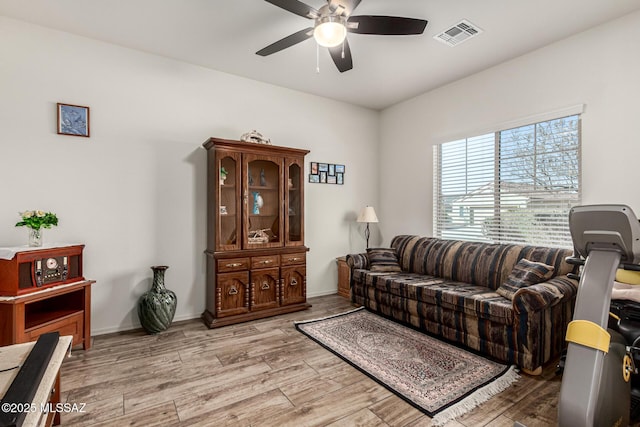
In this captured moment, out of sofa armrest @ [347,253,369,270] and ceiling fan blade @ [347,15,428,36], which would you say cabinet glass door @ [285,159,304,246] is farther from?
ceiling fan blade @ [347,15,428,36]

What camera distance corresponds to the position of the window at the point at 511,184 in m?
3.07

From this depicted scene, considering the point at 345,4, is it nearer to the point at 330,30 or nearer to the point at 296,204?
the point at 330,30

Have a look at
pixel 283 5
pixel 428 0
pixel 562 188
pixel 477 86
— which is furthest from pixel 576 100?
pixel 283 5

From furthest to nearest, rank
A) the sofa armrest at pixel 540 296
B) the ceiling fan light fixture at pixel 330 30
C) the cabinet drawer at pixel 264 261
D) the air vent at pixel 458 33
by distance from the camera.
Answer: the cabinet drawer at pixel 264 261 → the air vent at pixel 458 33 → the sofa armrest at pixel 540 296 → the ceiling fan light fixture at pixel 330 30

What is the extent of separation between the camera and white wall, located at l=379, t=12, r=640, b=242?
2.66 metres

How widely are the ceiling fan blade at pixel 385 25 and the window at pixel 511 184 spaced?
1982 millimetres

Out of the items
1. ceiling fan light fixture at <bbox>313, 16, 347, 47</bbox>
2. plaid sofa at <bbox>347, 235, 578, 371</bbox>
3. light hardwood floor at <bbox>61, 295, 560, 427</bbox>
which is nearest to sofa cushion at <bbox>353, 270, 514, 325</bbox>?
plaid sofa at <bbox>347, 235, 578, 371</bbox>

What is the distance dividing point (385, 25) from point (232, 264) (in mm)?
2716

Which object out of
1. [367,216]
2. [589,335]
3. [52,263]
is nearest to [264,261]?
[367,216]

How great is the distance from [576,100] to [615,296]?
1923 mm

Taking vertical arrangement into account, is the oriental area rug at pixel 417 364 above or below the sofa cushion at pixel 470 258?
below

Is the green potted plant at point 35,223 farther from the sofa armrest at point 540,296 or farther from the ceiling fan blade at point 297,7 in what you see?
the sofa armrest at point 540,296

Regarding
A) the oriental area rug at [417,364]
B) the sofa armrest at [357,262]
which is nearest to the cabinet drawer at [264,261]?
the oriental area rug at [417,364]

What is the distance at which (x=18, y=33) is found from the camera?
109 inches
